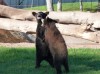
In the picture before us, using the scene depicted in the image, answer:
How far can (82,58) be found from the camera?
479 inches

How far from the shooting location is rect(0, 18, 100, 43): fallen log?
1558 cm

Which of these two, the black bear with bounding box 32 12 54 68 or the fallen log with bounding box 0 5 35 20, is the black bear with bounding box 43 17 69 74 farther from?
the fallen log with bounding box 0 5 35 20

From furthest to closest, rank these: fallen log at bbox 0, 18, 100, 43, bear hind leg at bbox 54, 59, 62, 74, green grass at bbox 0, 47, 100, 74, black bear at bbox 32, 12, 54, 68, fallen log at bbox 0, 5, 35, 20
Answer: fallen log at bbox 0, 5, 35, 20, fallen log at bbox 0, 18, 100, 43, black bear at bbox 32, 12, 54, 68, green grass at bbox 0, 47, 100, 74, bear hind leg at bbox 54, 59, 62, 74

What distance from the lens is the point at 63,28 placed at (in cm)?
1622

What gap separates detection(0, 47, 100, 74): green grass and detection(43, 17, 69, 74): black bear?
0.58 metres

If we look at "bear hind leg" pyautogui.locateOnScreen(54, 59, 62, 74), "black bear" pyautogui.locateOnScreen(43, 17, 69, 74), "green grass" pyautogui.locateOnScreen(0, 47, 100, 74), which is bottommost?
"green grass" pyautogui.locateOnScreen(0, 47, 100, 74)

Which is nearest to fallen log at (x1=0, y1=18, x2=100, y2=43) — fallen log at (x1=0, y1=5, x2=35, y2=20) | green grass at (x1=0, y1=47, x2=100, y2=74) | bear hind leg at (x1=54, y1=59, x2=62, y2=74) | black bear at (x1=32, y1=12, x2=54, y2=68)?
fallen log at (x1=0, y1=5, x2=35, y2=20)

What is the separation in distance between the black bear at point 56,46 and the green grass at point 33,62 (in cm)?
58

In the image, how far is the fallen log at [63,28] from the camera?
1558 cm

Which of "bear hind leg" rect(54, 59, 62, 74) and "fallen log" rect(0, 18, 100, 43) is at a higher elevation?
"bear hind leg" rect(54, 59, 62, 74)

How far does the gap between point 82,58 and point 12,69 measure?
2452mm

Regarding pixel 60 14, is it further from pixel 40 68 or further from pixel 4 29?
pixel 40 68

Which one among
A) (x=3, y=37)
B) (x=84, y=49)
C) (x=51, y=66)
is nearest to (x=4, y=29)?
(x=3, y=37)

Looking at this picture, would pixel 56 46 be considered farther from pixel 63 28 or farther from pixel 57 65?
pixel 63 28
